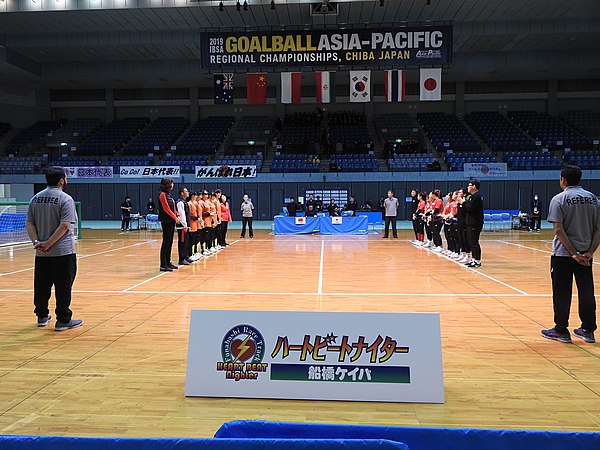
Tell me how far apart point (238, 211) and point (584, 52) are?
22874mm

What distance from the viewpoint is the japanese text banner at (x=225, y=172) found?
30.4m

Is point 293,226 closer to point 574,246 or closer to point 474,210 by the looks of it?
point 474,210

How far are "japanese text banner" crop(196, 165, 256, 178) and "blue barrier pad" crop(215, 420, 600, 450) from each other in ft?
93.1

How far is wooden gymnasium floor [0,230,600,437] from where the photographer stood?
12.3 feet

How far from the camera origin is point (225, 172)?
30453 millimetres

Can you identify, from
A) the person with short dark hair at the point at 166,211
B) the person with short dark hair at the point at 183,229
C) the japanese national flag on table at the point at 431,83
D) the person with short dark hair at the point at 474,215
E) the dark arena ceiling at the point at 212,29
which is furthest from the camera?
the dark arena ceiling at the point at 212,29

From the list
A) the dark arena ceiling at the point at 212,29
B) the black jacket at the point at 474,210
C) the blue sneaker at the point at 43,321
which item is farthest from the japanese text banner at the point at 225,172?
the blue sneaker at the point at 43,321

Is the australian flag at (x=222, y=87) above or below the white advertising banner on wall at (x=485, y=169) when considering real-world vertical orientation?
above

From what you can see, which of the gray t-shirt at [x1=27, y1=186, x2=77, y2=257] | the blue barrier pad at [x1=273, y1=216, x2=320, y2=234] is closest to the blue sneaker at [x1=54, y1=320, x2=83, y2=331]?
the gray t-shirt at [x1=27, y1=186, x2=77, y2=257]

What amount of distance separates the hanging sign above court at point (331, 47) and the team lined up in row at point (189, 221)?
5.16m

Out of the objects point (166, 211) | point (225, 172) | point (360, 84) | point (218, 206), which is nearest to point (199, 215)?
point (218, 206)

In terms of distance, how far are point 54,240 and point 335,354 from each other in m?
3.89

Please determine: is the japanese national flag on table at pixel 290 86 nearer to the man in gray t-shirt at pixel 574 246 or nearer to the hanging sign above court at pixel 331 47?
the hanging sign above court at pixel 331 47

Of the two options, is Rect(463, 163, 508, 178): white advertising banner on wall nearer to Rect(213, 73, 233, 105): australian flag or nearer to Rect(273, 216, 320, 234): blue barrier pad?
Rect(273, 216, 320, 234): blue barrier pad
